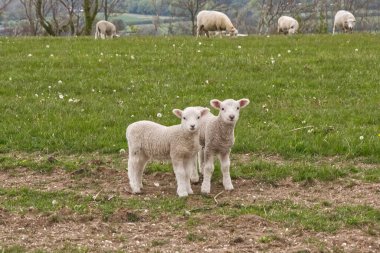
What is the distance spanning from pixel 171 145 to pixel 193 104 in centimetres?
500

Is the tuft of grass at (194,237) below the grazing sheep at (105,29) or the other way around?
below

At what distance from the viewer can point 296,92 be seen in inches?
561

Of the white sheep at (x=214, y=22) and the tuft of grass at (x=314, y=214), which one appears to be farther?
the white sheep at (x=214, y=22)


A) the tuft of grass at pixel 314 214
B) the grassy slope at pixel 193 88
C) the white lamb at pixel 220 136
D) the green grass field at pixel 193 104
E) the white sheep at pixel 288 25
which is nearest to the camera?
the tuft of grass at pixel 314 214

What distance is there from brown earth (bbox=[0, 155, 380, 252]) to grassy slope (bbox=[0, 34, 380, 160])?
2.08 metres

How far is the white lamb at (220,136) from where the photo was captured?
8294mm

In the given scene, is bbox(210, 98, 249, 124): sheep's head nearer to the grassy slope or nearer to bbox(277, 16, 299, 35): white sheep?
the grassy slope

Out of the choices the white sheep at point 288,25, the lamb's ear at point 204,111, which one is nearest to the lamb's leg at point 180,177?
the lamb's ear at point 204,111

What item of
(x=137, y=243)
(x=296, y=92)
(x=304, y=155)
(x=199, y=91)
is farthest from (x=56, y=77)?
(x=137, y=243)

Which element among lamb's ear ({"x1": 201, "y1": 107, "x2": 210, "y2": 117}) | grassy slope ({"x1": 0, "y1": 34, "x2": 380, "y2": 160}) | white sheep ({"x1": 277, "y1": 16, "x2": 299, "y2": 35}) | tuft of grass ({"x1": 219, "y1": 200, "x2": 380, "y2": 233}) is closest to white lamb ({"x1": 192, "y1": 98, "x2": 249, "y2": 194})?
lamb's ear ({"x1": 201, "y1": 107, "x2": 210, "y2": 117})

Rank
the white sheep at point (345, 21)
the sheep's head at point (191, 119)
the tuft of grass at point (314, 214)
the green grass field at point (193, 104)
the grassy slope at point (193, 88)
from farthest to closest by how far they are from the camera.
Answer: the white sheep at point (345, 21), the grassy slope at point (193, 88), the sheep's head at point (191, 119), the green grass field at point (193, 104), the tuft of grass at point (314, 214)

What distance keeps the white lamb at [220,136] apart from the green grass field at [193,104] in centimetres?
25

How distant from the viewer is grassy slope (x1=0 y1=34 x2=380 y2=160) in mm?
11062

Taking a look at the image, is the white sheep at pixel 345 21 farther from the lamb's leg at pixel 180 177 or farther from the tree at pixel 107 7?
the tree at pixel 107 7
